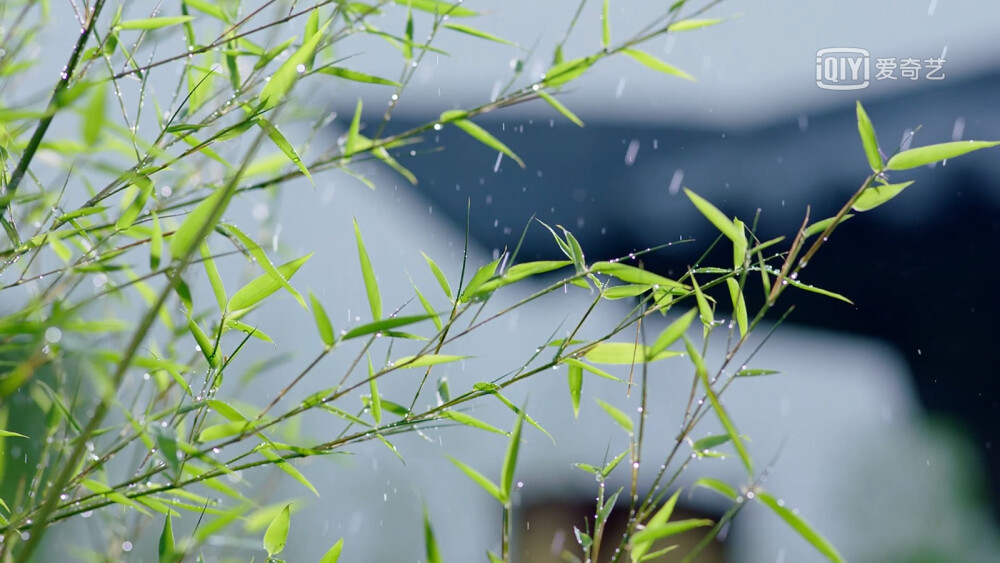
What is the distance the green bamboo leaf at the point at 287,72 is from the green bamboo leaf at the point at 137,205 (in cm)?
13

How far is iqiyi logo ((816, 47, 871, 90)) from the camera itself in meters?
2.50

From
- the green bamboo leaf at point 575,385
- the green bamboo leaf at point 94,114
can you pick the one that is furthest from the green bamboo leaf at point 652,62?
the green bamboo leaf at point 94,114

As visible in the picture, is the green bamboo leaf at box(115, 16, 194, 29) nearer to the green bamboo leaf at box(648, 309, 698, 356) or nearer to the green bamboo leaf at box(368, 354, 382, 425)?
the green bamboo leaf at box(368, 354, 382, 425)

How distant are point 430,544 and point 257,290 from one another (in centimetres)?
29

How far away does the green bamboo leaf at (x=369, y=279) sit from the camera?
0.70 m

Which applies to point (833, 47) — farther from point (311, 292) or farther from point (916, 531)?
point (916, 531)

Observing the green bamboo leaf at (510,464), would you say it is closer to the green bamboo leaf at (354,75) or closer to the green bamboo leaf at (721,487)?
the green bamboo leaf at (721,487)

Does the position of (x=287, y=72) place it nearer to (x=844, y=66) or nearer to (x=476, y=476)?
(x=476, y=476)

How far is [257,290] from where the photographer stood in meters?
0.74

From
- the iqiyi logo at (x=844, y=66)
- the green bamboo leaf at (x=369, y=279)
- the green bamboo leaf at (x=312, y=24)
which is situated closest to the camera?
the green bamboo leaf at (x=369, y=279)

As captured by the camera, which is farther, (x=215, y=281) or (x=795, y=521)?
(x=215, y=281)

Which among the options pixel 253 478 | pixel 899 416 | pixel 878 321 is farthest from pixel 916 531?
pixel 253 478

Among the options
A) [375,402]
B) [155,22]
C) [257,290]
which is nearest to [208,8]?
[155,22]

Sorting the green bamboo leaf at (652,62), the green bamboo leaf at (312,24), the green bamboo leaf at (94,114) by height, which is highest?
the green bamboo leaf at (312,24)
